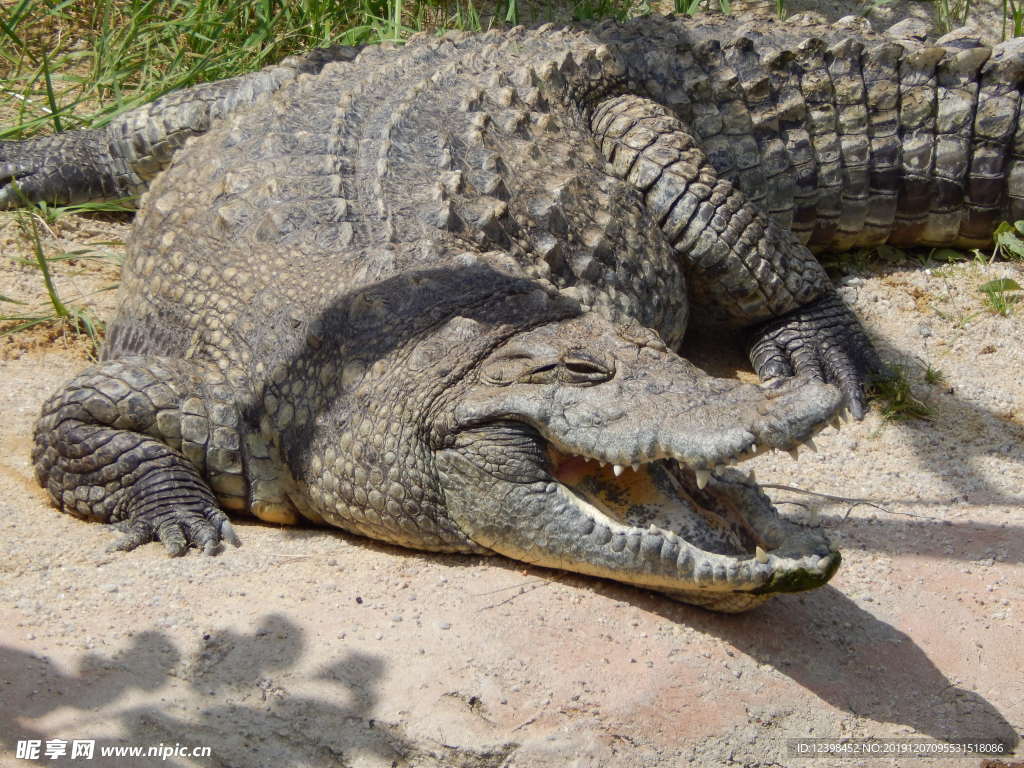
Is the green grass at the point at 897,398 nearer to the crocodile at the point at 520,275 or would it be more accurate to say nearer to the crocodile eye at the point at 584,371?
the crocodile at the point at 520,275

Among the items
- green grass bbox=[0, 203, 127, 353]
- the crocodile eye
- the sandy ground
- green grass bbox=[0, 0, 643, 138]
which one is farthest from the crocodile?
green grass bbox=[0, 0, 643, 138]

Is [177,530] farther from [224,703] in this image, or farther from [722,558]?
[722,558]

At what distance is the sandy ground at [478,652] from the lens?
275 cm

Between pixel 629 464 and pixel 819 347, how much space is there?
2151 mm

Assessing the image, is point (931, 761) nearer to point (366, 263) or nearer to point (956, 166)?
point (366, 263)

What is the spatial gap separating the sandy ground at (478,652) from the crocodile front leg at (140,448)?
0.38 ft

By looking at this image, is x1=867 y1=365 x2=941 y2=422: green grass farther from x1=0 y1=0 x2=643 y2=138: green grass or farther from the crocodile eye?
x1=0 y1=0 x2=643 y2=138: green grass

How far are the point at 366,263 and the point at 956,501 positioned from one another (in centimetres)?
213

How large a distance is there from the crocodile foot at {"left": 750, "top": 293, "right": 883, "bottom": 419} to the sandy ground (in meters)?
0.99

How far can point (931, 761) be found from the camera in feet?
9.59

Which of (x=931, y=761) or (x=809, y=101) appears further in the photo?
(x=809, y=101)

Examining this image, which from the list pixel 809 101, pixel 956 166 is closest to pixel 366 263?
pixel 809 101

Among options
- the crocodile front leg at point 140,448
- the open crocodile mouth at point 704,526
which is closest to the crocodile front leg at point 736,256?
the open crocodile mouth at point 704,526

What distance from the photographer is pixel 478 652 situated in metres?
2.97
